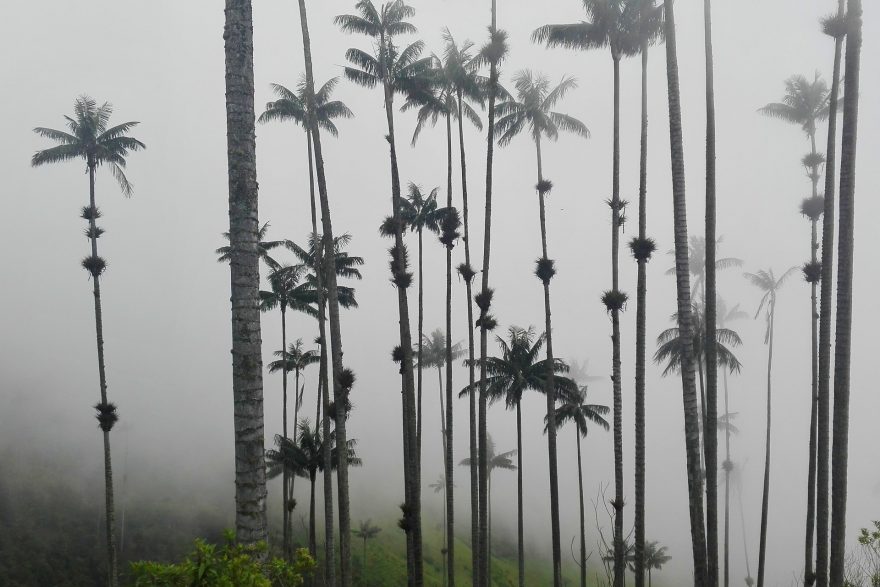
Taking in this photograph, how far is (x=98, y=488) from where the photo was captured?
1866 inches

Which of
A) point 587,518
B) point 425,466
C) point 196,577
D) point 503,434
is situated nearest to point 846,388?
point 196,577

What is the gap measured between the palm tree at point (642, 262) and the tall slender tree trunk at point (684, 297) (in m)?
2.73

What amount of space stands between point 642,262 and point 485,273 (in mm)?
6570

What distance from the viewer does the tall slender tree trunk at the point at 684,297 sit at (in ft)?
41.7

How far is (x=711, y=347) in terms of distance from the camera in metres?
12.4

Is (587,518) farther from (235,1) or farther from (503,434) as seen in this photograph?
(235,1)

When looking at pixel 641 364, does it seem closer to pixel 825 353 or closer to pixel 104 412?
pixel 825 353

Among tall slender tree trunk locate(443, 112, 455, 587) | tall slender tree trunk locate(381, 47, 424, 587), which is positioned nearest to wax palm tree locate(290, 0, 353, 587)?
tall slender tree trunk locate(381, 47, 424, 587)

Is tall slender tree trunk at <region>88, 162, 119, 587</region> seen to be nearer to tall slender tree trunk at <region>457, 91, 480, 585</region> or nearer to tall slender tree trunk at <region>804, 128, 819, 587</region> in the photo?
tall slender tree trunk at <region>457, 91, 480, 585</region>

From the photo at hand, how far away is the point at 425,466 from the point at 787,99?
64.0 metres

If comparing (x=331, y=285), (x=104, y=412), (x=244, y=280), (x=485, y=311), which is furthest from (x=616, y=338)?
(x=104, y=412)

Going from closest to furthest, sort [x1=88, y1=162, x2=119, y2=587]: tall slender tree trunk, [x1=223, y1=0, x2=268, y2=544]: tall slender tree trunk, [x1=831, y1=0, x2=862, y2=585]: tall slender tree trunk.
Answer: [x1=223, y1=0, x2=268, y2=544]: tall slender tree trunk → [x1=831, y1=0, x2=862, y2=585]: tall slender tree trunk → [x1=88, y1=162, x2=119, y2=587]: tall slender tree trunk

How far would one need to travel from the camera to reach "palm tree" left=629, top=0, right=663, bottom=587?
1689cm

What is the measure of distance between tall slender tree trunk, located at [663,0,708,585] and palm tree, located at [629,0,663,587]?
2729 millimetres
